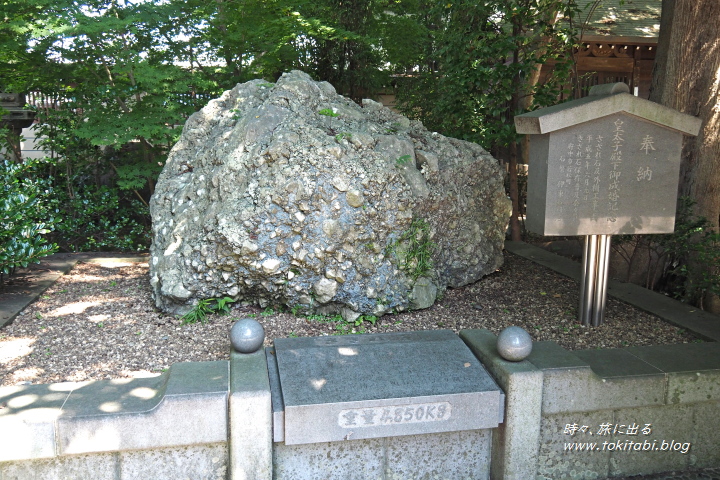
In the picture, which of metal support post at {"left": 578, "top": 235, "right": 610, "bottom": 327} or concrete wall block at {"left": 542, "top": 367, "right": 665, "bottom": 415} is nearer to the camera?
concrete wall block at {"left": 542, "top": 367, "right": 665, "bottom": 415}

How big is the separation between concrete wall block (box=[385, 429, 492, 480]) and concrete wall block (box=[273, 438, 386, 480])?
3.8 inches

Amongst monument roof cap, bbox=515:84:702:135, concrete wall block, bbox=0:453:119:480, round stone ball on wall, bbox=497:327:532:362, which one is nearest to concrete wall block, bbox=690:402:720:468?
round stone ball on wall, bbox=497:327:532:362

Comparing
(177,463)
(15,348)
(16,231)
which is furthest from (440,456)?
(16,231)

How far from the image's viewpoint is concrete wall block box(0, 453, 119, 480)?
3293mm

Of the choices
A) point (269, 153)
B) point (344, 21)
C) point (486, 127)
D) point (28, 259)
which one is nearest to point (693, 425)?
point (269, 153)

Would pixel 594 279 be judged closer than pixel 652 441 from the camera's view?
No

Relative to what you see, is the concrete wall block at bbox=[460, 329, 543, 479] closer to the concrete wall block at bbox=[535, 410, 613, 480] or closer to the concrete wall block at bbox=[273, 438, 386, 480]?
the concrete wall block at bbox=[535, 410, 613, 480]

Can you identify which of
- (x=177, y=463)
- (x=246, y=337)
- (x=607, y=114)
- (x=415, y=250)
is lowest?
(x=177, y=463)

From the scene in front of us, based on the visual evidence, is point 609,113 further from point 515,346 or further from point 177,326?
point 177,326

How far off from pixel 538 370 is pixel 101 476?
282cm

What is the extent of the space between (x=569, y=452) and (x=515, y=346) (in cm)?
87

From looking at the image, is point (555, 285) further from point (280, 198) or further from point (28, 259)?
point (28, 259)

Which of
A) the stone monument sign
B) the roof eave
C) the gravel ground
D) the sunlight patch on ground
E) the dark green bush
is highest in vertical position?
the roof eave

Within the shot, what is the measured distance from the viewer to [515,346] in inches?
152
